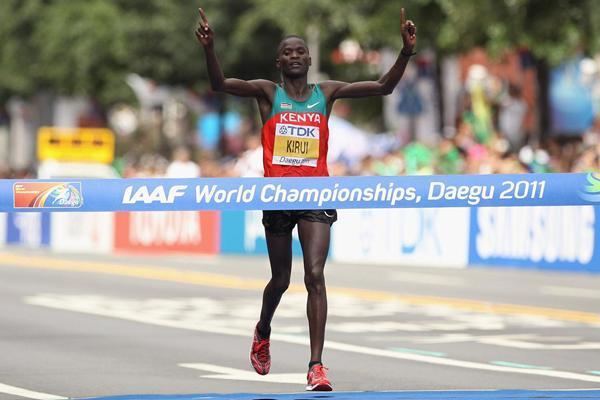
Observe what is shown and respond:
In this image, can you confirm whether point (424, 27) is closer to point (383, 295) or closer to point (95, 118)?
point (383, 295)

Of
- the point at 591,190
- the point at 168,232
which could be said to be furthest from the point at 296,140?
the point at 168,232

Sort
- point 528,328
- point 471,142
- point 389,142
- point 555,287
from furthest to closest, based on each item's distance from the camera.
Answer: point 389,142 → point 471,142 → point 555,287 → point 528,328

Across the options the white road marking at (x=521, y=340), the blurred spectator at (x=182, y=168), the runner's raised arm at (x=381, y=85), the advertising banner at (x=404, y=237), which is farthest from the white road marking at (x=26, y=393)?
the blurred spectator at (x=182, y=168)

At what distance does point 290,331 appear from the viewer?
15.7 meters

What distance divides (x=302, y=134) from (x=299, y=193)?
368 millimetres

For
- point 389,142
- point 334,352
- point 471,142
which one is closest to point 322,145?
point 334,352

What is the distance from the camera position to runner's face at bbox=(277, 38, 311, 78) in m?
10.6

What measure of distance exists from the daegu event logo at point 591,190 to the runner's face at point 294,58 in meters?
1.72

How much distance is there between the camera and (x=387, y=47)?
38719mm

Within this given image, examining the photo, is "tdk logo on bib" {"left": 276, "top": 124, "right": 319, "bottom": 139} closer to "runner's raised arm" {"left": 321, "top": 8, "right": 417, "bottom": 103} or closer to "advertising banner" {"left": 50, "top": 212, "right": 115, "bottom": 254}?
"runner's raised arm" {"left": 321, "top": 8, "right": 417, "bottom": 103}

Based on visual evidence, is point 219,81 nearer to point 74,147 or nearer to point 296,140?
point 296,140

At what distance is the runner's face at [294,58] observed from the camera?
416 inches

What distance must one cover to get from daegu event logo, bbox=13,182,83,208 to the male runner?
3.17ft

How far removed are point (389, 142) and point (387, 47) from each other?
3473 mm
